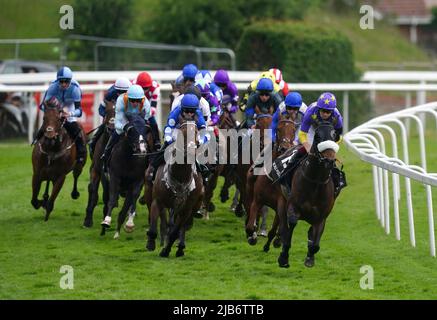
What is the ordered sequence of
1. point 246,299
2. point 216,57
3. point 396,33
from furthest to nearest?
point 396,33
point 216,57
point 246,299

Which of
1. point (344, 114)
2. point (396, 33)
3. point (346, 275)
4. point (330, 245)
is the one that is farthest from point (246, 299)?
point (396, 33)

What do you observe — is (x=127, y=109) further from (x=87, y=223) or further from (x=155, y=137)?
(x=87, y=223)

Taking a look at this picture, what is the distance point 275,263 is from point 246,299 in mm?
1750

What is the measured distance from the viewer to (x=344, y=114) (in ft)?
64.1

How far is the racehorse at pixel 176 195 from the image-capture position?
9.97m

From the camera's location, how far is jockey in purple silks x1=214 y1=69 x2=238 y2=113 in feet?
43.5

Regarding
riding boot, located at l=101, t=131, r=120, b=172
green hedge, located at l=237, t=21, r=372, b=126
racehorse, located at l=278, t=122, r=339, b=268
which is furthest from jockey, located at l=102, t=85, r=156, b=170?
green hedge, located at l=237, t=21, r=372, b=126

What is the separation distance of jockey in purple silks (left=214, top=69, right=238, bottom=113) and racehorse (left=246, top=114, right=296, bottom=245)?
2130 mm

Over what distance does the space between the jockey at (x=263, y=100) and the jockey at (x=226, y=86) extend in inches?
58.3

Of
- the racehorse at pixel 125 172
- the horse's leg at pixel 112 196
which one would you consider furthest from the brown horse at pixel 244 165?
the horse's leg at pixel 112 196

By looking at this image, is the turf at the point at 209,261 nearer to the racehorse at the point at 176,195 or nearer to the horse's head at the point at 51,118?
the racehorse at the point at 176,195

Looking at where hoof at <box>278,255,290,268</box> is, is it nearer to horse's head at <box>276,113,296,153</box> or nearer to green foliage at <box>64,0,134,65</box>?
horse's head at <box>276,113,296,153</box>

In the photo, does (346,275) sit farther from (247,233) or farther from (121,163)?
(121,163)

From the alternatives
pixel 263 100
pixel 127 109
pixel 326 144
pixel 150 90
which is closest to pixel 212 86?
pixel 150 90
